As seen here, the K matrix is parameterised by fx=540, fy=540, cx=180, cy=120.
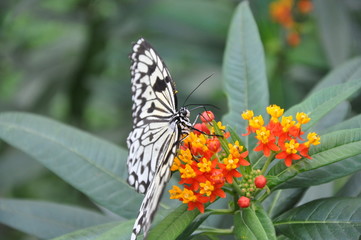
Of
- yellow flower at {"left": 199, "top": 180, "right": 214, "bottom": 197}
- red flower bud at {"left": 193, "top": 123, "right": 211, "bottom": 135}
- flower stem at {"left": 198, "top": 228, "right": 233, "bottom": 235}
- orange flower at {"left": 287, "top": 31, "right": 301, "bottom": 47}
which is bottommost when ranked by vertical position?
flower stem at {"left": 198, "top": 228, "right": 233, "bottom": 235}

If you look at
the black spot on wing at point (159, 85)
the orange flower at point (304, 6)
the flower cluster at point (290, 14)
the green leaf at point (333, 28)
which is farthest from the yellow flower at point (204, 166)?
the orange flower at point (304, 6)

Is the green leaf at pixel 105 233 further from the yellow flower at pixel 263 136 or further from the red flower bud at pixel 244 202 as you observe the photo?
the yellow flower at pixel 263 136

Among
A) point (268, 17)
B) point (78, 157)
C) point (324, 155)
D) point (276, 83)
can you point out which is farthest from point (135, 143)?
point (268, 17)

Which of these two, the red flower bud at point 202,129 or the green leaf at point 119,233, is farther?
the red flower bud at point 202,129

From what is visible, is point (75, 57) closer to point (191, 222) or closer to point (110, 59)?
point (110, 59)

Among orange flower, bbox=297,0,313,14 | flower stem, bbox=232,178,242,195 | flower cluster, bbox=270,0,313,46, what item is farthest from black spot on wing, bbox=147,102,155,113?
orange flower, bbox=297,0,313,14

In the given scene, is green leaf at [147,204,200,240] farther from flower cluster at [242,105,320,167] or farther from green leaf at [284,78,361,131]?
green leaf at [284,78,361,131]

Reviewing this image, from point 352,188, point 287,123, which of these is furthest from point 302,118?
point 352,188
